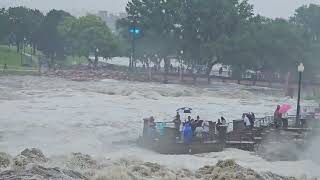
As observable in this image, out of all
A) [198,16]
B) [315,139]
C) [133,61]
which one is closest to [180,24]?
[198,16]

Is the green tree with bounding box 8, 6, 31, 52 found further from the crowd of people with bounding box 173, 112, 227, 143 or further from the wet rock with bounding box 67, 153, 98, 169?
the wet rock with bounding box 67, 153, 98, 169

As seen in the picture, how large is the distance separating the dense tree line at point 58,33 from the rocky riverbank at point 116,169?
2506 inches

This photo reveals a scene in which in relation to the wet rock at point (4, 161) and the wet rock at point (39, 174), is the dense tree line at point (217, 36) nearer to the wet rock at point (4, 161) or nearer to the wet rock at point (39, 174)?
the wet rock at point (4, 161)

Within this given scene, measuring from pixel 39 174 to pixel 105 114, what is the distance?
21231 mm

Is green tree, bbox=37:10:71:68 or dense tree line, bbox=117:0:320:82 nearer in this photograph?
dense tree line, bbox=117:0:320:82

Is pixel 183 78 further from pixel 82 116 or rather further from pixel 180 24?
pixel 82 116

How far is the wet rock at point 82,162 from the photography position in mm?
19891

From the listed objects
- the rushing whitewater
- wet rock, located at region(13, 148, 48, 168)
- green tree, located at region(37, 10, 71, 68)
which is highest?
green tree, located at region(37, 10, 71, 68)

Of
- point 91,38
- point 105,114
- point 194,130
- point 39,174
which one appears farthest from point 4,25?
point 39,174

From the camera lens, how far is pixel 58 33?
9675cm

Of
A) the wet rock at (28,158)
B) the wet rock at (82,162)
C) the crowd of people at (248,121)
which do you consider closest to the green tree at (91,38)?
the crowd of people at (248,121)

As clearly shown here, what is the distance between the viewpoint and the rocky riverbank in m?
17.8

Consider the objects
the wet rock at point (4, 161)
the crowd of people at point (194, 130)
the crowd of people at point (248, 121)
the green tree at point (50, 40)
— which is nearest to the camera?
the wet rock at point (4, 161)

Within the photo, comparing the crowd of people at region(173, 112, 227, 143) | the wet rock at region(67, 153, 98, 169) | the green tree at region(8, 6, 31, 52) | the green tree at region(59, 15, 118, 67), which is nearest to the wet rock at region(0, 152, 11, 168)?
the wet rock at region(67, 153, 98, 169)
